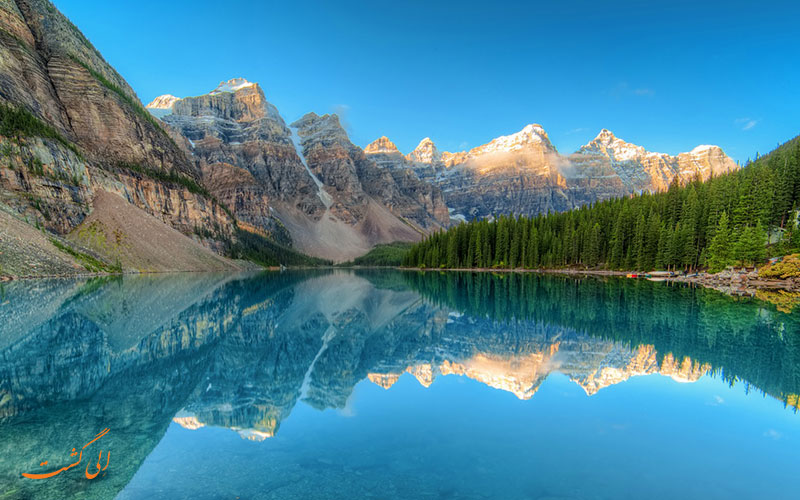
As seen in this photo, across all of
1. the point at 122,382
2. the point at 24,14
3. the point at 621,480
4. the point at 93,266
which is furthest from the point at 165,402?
the point at 24,14

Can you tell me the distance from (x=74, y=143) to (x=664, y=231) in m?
120

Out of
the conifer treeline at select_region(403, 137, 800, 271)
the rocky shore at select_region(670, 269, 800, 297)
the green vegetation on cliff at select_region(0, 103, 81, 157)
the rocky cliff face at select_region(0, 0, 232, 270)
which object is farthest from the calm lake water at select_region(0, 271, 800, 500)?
the green vegetation on cliff at select_region(0, 103, 81, 157)

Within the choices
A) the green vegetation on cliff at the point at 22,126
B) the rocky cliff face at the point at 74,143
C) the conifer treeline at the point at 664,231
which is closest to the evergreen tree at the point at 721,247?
the conifer treeline at the point at 664,231

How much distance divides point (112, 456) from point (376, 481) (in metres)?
4.80

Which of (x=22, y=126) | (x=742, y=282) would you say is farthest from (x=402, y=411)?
(x=22, y=126)

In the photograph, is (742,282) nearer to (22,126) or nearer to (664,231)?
(664,231)

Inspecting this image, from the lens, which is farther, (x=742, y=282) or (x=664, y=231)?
(x=664, y=231)

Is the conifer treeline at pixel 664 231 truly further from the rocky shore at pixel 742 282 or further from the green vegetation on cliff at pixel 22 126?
the green vegetation on cliff at pixel 22 126

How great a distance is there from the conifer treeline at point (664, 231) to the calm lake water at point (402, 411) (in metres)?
42.8

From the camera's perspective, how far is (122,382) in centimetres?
1146

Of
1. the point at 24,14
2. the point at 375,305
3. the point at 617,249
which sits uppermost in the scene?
the point at 24,14

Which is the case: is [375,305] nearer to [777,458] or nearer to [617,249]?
[777,458]

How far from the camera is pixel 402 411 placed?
9.79m

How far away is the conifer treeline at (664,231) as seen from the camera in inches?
2160
